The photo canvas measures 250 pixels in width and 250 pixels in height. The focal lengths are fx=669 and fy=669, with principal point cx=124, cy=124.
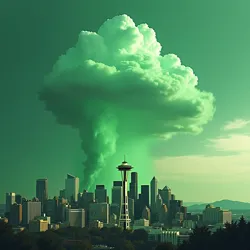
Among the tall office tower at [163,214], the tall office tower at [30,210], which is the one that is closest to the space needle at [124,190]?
the tall office tower at [30,210]

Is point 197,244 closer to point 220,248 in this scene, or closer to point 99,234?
point 220,248

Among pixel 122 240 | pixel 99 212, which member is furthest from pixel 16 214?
pixel 122 240

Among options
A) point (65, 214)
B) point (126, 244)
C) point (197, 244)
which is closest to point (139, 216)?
point (65, 214)

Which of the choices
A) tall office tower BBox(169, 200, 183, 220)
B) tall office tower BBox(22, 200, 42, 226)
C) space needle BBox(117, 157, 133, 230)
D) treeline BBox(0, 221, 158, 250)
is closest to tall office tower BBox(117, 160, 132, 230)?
space needle BBox(117, 157, 133, 230)

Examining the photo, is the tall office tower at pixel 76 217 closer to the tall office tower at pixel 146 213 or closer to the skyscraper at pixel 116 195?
the tall office tower at pixel 146 213

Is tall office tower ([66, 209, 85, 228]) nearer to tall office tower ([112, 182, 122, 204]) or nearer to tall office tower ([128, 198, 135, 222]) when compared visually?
tall office tower ([128, 198, 135, 222])

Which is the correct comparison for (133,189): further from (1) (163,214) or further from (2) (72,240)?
(2) (72,240)

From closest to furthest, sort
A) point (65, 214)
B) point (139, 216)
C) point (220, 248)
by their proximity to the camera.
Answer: point (220, 248)
point (65, 214)
point (139, 216)
